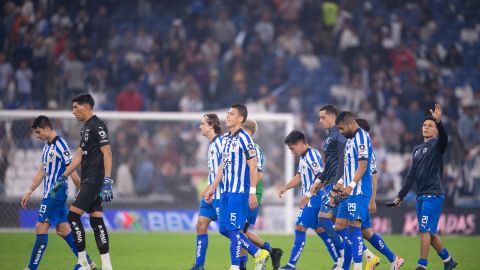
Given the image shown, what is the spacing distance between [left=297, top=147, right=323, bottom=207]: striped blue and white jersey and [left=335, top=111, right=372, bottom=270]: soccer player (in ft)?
4.17

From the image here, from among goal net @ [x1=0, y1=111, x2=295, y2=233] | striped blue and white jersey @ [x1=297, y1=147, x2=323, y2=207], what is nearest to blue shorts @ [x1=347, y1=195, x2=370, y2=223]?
striped blue and white jersey @ [x1=297, y1=147, x2=323, y2=207]

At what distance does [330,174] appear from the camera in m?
12.5

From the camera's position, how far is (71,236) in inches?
483

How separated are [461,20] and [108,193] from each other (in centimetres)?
2052

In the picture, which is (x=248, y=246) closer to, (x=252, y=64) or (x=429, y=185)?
(x=429, y=185)

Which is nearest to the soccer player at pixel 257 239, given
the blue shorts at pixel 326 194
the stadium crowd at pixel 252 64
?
the blue shorts at pixel 326 194

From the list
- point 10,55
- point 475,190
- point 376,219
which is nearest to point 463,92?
point 475,190

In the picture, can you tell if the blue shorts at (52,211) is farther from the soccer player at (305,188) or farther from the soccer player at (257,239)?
the soccer player at (305,188)

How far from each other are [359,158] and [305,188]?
189 cm

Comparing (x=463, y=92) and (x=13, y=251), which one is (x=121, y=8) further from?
(x=13, y=251)

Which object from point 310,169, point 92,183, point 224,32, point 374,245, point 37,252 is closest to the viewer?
point 92,183

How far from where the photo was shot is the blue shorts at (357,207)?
11.1 metres

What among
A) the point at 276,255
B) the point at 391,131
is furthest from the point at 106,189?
the point at 391,131

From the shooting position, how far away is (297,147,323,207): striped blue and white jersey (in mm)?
12617
